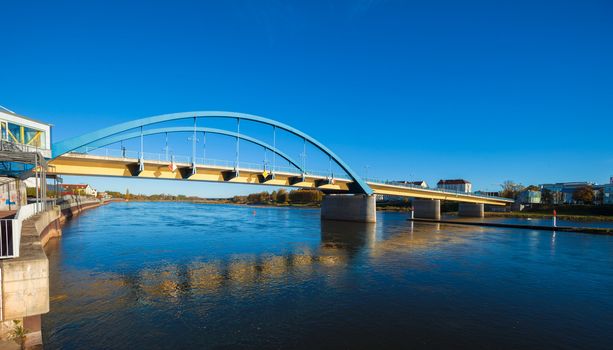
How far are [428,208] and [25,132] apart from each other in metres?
66.1

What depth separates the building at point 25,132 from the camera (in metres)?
23.2

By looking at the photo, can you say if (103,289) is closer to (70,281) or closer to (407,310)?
(70,281)

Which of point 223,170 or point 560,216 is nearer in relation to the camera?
point 223,170

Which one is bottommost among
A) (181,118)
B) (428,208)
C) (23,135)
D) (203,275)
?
(428,208)

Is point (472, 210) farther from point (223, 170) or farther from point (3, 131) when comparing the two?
point (3, 131)

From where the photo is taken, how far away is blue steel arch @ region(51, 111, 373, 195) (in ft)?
75.8

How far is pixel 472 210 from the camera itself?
76562 mm

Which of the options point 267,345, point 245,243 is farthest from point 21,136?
point 267,345

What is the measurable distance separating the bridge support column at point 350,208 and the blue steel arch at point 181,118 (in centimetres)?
166

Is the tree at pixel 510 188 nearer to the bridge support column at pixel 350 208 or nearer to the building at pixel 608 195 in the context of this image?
the building at pixel 608 195

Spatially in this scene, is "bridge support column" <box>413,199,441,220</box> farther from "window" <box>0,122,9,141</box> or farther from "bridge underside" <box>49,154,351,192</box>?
"window" <box>0,122,9,141</box>

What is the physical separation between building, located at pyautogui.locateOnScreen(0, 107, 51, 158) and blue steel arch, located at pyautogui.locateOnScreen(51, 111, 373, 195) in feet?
4.11

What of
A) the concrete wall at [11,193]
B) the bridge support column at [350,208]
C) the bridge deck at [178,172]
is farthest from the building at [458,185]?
the concrete wall at [11,193]

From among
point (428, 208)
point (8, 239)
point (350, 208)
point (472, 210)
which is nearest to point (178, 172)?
point (8, 239)
